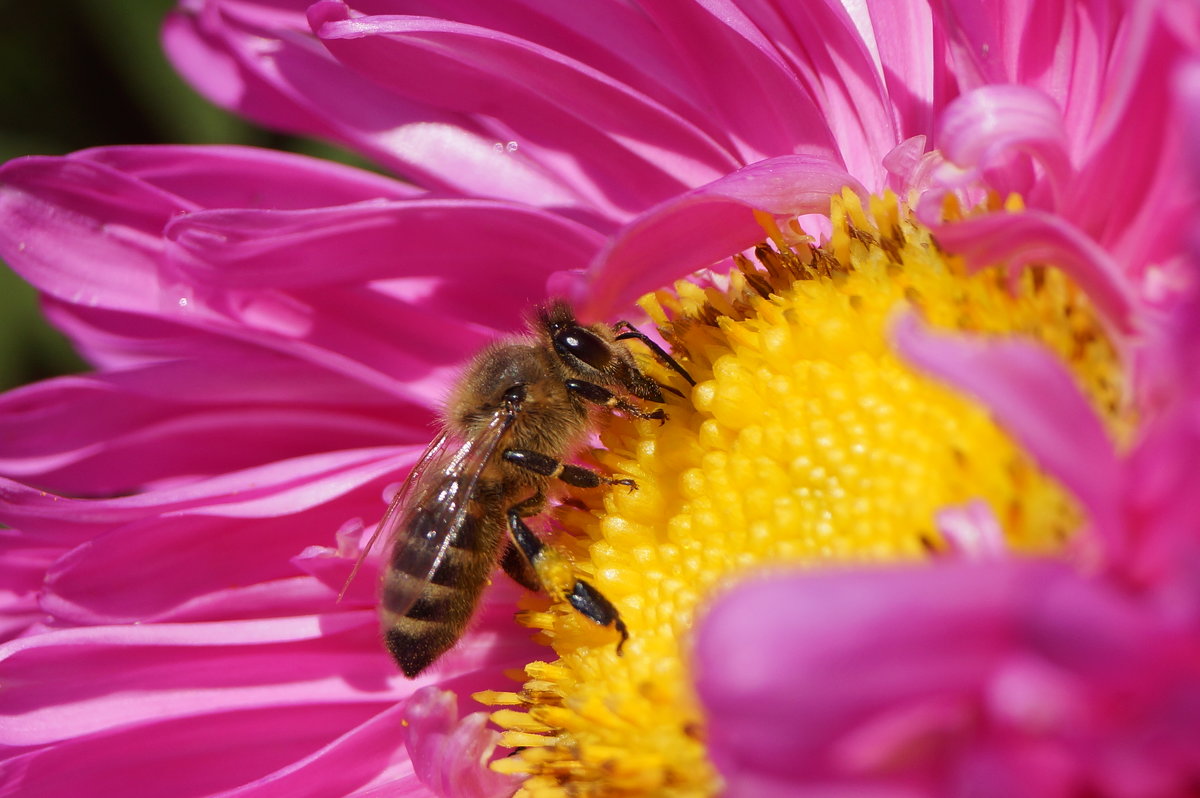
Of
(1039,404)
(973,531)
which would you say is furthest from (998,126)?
(1039,404)

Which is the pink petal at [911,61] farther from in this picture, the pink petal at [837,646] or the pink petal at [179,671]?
the pink petal at [179,671]

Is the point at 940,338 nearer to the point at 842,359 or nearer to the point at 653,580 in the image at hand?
the point at 842,359

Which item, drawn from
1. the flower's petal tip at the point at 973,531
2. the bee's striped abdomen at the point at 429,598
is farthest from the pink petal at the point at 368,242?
the flower's petal tip at the point at 973,531

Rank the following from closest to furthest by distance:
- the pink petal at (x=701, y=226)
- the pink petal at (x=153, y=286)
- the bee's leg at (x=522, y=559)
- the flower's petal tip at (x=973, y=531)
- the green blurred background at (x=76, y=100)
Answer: the flower's petal tip at (x=973, y=531) → the pink petal at (x=701, y=226) → the bee's leg at (x=522, y=559) → the pink petal at (x=153, y=286) → the green blurred background at (x=76, y=100)

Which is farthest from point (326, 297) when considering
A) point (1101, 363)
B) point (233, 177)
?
point (1101, 363)

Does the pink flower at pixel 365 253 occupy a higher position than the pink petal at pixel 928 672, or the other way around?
the pink flower at pixel 365 253

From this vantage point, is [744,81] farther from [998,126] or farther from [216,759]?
[216,759]

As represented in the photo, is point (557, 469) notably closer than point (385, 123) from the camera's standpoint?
Yes
